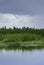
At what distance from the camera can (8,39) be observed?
6556cm

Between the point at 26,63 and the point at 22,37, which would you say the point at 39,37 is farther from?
the point at 26,63

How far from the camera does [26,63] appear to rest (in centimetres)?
2831

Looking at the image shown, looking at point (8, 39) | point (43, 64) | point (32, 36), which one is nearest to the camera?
point (43, 64)

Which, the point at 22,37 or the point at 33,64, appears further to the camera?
the point at 22,37

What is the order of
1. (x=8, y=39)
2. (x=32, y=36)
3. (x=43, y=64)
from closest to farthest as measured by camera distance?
(x=43, y=64)
(x=8, y=39)
(x=32, y=36)

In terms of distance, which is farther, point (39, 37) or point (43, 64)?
point (39, 37)

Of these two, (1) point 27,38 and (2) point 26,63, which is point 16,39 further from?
(2) point 26,63

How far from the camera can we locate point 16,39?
2630 inches

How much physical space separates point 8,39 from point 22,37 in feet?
15.1

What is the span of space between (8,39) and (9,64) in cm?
3818

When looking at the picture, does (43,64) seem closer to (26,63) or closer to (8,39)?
(26,63)

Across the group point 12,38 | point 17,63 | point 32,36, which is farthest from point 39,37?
point 17,63

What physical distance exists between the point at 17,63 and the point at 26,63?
90 cm

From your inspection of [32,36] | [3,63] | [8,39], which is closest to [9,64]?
[3,63]
